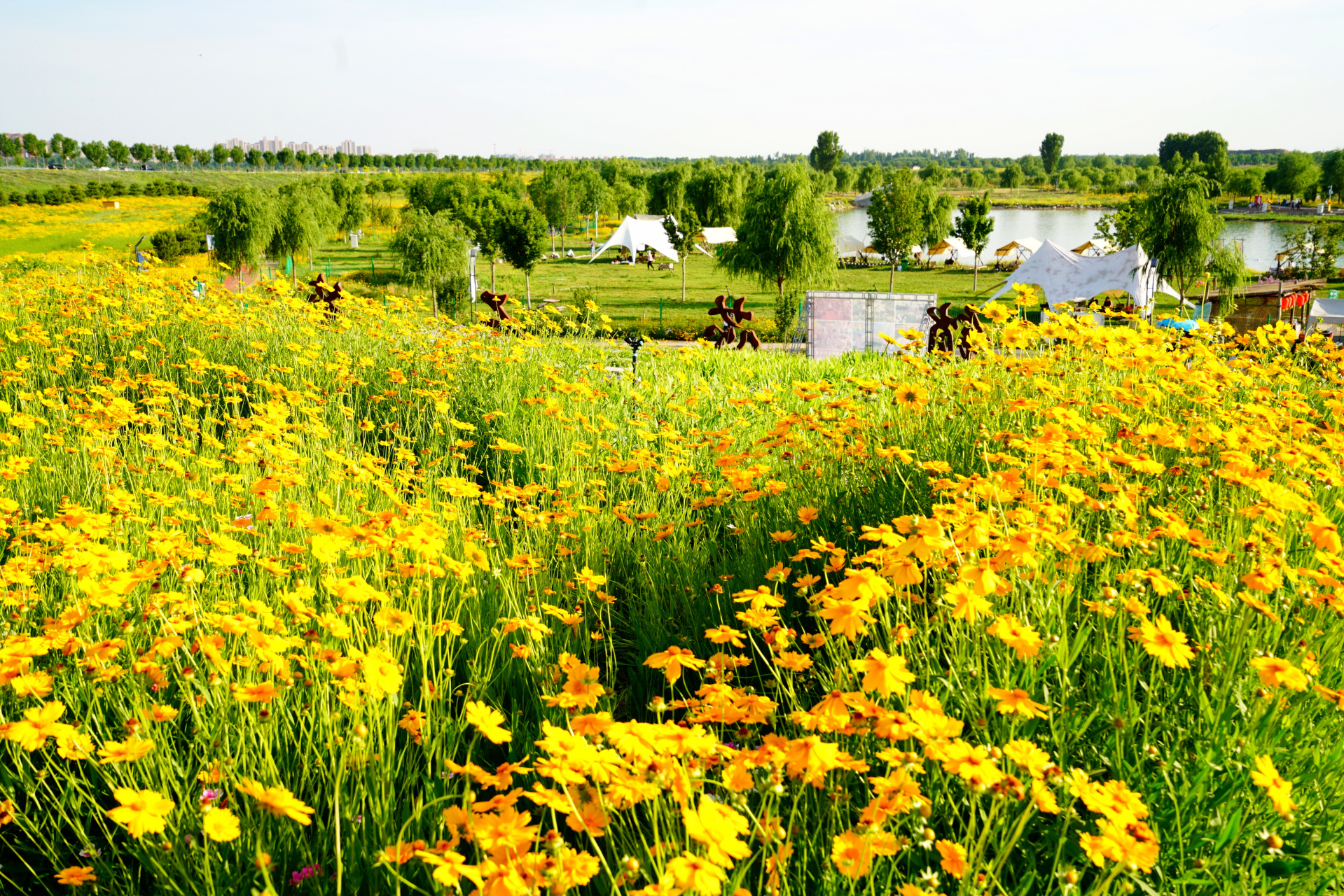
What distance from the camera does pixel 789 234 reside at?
27.7 meters

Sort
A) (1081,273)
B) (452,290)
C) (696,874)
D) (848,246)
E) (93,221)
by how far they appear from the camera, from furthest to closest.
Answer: (93,221), (848,246), (452,290), (1081,273), (696,874)

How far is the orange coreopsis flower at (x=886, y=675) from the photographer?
1.44m

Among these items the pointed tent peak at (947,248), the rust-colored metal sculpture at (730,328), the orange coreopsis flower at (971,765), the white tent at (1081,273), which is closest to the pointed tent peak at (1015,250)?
the pointed tent peak at (947,248)

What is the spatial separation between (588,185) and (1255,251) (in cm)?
5561

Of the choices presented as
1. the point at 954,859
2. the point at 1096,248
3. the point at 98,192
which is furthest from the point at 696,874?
the point at 98,192

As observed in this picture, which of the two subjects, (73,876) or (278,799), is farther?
(73,876)

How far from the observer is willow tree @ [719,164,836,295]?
27641mm

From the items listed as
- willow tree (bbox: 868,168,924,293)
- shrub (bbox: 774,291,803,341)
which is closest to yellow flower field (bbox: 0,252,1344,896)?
shrub (bbox: 774,291,803,341)

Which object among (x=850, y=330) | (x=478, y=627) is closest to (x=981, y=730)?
(x=478, y=627)

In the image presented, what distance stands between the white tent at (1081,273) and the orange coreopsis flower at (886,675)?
23.5m

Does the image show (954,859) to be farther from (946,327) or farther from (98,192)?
(98,192)

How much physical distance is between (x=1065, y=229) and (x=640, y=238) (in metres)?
62.7

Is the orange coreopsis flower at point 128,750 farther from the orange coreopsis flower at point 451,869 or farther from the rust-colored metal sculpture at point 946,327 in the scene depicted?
the rust-colored metal sculpture at point 946,327

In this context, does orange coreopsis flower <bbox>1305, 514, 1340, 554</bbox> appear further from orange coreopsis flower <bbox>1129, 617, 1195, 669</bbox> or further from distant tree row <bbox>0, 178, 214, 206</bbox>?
distant tree row <bbox>0, 178, 214, 206</bbox>
